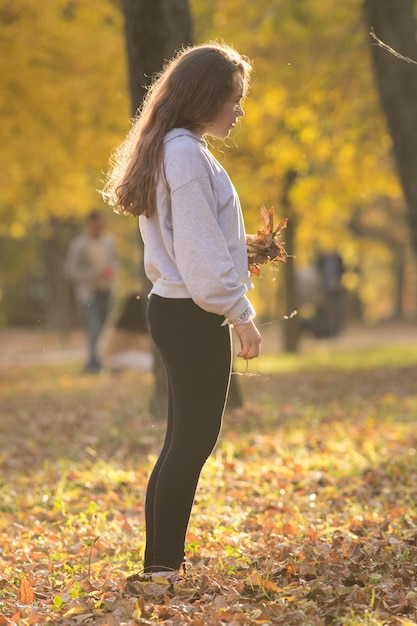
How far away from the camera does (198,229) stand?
3.44 meters

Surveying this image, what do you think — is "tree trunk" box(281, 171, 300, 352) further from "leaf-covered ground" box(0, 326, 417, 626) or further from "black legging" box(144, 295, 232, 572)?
"black legging" box(144, 295, 232, 572)

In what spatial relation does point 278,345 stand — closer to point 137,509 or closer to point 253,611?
point 137,509

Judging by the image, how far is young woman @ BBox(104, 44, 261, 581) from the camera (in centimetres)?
346

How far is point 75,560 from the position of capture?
4645 mm

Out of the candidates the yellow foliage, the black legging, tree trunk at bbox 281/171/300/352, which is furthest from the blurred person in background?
the black legging

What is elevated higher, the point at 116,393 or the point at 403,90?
the point at 403,90

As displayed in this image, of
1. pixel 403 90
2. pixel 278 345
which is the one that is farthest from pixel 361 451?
pixel 278 345

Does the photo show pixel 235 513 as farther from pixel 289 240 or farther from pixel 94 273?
pixel 289 240

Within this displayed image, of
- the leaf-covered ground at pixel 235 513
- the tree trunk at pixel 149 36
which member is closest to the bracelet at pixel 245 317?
the leaf-covered ground at pixel 235 513

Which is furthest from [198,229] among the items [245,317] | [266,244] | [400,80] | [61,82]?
[61,82]

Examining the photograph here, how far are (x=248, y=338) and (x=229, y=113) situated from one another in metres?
0.83

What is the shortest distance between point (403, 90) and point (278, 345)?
1401cm

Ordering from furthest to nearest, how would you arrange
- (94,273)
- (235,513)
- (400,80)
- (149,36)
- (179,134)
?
1. (94,273)
2. (400,80)
3. (149,36)
4. (235,513)
5. (179,134)

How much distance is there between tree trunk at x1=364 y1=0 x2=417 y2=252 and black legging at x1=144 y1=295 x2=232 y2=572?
6.11m
